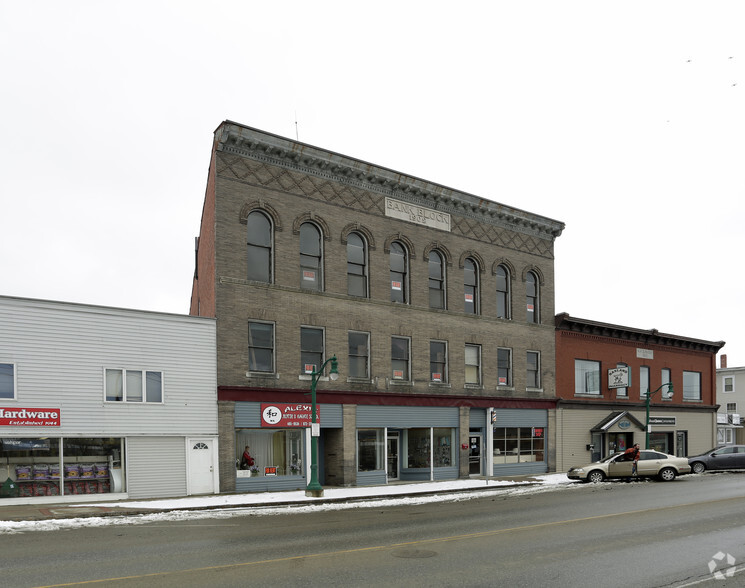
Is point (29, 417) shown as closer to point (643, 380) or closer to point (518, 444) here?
point (518, 444)

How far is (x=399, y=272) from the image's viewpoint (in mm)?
31031

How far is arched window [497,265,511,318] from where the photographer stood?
35125 mm

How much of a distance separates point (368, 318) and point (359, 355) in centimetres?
162

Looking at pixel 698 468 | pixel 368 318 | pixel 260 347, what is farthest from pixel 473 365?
pixel 698 468

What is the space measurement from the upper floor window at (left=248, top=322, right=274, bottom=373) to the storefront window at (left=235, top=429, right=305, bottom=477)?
2.42m

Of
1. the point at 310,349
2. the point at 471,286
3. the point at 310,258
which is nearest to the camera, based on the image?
the point at 310,349

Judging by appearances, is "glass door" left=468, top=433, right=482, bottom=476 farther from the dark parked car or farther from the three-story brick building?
the dark parked car

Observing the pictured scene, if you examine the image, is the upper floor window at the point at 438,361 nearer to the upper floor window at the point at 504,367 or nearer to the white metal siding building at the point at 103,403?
the upper floor window at the point at 504,367

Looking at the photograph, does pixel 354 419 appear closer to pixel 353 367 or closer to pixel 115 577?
pixel 353 367

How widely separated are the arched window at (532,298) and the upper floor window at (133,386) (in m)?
20.0

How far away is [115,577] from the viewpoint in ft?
34.5

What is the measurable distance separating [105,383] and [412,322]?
13.4 m

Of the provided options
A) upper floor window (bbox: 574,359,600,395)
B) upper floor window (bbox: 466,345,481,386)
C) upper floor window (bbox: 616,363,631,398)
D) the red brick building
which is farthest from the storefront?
upper floor window (bbox: 616,363,631,398)

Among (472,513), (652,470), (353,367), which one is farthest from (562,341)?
(472,513)
